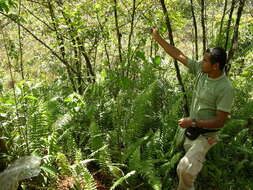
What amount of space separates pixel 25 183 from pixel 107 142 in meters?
1.35

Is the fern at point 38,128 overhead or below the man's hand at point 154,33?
below

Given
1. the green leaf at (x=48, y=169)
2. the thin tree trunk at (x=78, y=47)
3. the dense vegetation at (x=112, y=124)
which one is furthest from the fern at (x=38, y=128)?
the thin tree trunk at (x=78, y=47)

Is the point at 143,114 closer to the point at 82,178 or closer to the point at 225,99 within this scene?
the point at 82,178

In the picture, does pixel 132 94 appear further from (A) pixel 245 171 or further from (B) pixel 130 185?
(A) pixel 245 171

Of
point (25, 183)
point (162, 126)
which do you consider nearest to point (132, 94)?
point (162, 126)

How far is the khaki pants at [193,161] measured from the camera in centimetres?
311

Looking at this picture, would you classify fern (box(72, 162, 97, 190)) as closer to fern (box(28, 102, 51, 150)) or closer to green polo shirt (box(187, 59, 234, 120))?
fern (box(28, 102, 51, 150))

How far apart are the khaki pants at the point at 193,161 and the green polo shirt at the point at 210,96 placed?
27cm

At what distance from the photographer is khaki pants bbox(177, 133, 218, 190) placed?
3107 mm

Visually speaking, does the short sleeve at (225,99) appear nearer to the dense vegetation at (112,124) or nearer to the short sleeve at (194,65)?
the dense vegetation at (112,124)

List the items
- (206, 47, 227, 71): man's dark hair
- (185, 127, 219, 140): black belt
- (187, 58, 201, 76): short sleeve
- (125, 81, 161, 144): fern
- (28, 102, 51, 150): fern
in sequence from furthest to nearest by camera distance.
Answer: (125, 81, 161, 144): fern, (28, 102, 51, 150): fern, (187, 58, 201, 76): short sleeve, (185, 127, 219, 140): black belt, (206, 47, 227, 71): man's dark hair

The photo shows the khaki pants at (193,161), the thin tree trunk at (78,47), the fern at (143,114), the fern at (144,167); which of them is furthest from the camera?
the fern at (143,114)

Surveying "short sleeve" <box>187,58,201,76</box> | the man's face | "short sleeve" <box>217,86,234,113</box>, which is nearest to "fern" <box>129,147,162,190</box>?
"short sleeve" <box>217,86,234,113</box>

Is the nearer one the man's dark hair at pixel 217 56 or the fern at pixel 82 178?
the man's dark hair at pixel 217 56
